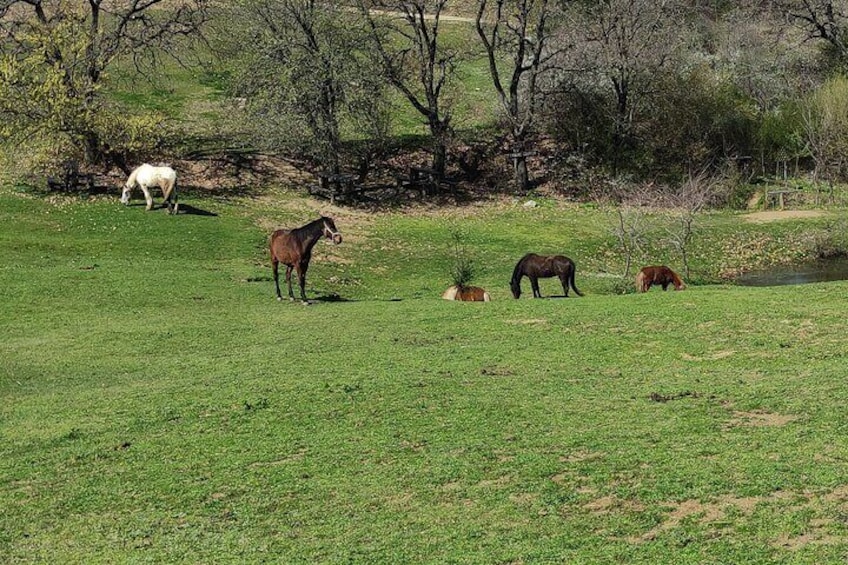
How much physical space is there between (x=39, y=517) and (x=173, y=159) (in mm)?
36689

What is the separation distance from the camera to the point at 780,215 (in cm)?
4191

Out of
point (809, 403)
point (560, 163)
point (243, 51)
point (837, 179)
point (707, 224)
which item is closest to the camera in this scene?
point (809, 403)

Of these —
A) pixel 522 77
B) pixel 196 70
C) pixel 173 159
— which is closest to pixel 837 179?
pixel 522 77

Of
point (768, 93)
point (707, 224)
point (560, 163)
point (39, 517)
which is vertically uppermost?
point (768, 93)

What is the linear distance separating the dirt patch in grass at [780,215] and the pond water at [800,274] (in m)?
5.91

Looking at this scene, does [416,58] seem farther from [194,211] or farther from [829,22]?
[829,22]

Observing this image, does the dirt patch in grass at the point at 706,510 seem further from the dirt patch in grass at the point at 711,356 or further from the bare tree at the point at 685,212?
the bare tree at the point at 685,212

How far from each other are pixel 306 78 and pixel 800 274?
22.2 metres

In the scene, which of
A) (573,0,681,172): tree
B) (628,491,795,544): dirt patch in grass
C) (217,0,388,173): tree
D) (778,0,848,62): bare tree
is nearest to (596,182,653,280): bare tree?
(573,0,681,172): tree

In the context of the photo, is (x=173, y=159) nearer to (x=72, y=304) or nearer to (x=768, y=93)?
(x=72, y=304)

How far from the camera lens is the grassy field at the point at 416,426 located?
8875 mm

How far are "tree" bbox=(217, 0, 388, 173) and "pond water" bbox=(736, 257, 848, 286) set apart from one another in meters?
19.0

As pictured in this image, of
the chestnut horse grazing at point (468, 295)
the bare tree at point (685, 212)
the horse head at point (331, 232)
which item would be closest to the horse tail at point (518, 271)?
the chestnut horse grazing at point (468, 295)

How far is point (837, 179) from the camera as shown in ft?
156
